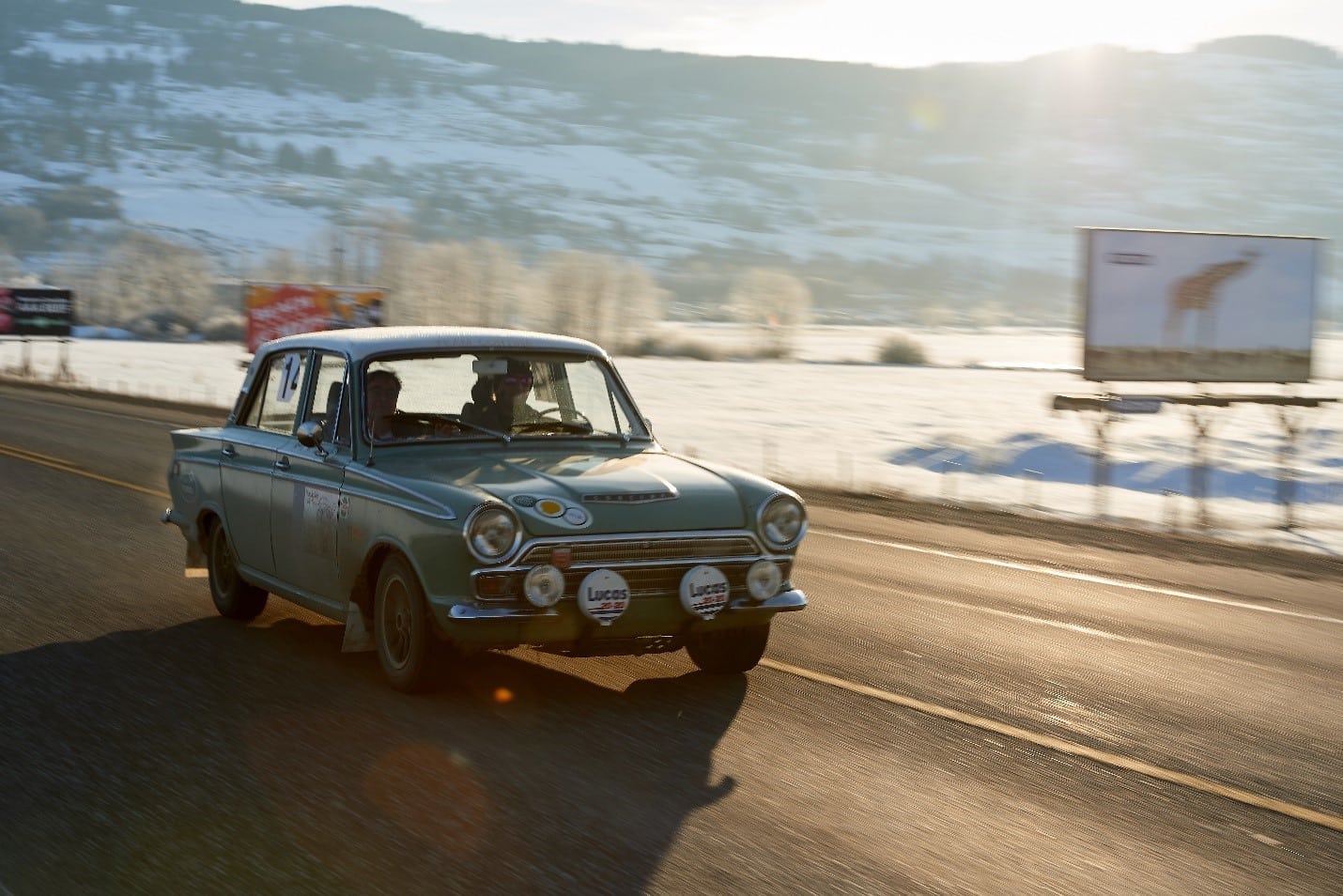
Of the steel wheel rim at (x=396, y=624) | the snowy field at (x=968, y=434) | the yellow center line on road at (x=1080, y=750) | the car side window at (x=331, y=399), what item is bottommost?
the snowy field at (x=968, y=434)

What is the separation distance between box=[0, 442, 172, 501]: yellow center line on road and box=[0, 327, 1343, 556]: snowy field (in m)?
9.08

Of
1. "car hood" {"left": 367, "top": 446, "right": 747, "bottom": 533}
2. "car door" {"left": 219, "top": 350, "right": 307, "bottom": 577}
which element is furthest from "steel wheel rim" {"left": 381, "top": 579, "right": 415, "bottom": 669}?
"car door" {"left": 219, "top": 350, "right": 307, "bottom": 577}

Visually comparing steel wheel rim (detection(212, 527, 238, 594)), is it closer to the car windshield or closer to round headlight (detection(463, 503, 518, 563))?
the car windshield

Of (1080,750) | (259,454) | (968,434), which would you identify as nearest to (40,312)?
(968,434)

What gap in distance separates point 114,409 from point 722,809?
2935 cm

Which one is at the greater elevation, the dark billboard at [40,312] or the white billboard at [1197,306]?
the white billboard at [1197,306]

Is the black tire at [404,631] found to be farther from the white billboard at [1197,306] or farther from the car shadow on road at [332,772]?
the white billboard at [1197,306]

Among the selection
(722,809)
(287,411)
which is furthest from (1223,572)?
(722,809)

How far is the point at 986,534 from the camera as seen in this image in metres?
15.8

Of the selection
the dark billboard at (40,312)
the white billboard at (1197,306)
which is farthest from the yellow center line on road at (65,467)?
the dark billboard at (40,312)

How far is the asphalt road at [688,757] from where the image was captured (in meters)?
4.89

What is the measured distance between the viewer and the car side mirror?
7773mm

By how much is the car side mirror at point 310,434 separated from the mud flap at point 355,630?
2.78 ft

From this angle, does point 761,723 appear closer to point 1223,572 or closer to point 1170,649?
point 1170,649
